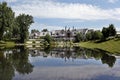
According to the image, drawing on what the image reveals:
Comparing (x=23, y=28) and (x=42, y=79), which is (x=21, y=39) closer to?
(x=23, y=28)

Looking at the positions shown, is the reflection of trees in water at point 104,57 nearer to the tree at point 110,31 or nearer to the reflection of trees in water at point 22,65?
the reflection of trees in water at point 22,65

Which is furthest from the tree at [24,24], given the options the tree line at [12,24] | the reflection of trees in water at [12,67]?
the reflection of trees in water at [12,67]

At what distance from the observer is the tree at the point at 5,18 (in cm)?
13112

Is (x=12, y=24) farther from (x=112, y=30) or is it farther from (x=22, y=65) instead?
(x=22, y=65)

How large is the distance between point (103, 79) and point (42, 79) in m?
5.32

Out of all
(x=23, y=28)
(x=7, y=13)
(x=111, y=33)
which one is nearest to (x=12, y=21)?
(x=7, y=13)

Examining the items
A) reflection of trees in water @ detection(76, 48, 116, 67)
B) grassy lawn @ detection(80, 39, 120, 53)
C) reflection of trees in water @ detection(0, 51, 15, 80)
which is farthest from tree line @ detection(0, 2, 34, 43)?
reflection of trees in water @ detection(0, 51, 15, 80)

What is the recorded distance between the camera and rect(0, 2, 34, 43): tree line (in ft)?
433

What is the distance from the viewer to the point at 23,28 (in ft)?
519

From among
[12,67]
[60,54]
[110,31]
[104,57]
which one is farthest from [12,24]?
[12,67]

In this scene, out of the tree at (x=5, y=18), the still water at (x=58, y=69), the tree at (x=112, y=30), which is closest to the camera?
the still water at (x=58, y=69)

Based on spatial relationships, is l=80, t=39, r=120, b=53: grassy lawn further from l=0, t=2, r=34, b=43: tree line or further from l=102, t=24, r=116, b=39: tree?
l=0, t=2, r=34, b=43: tree line

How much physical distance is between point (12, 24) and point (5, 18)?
5.22m

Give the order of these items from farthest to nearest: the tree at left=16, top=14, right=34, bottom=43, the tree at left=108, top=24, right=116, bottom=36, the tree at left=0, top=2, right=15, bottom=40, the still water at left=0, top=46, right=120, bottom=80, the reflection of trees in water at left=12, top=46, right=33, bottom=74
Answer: the tree at left=16, top=14, right=34, bottom=43
the tree at left=108, top=24, right=116, bottom=36
the tree at left=0, top=2, right=15, bottom=40
the reflection of trees in water at left=12, top=46, right=33, bottom=74
the still water at left=0, top=46, right=120, bottom=80
